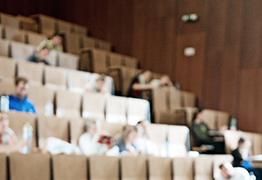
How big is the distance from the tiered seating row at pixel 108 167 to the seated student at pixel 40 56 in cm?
50

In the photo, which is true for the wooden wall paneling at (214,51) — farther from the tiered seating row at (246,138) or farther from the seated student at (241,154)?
the seated student at (241,154)

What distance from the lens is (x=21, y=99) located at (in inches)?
30.4

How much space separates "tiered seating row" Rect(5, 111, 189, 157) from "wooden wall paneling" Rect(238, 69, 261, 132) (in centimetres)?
40

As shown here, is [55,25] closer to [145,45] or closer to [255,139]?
[145,45]

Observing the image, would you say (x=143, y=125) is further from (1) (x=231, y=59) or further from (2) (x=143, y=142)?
(1) (x=231, y=59)

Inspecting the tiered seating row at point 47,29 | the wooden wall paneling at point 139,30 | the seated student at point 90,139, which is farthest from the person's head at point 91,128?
the wooden wall paneling at point 139,30

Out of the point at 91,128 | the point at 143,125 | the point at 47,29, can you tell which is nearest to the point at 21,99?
the point at 91,128

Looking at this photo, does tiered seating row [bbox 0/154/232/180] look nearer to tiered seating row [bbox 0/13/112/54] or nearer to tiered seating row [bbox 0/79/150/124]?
tiered seating row [bbox 0/79/150/124]

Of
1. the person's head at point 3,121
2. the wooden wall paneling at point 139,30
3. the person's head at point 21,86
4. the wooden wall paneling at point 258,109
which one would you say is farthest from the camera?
the wooden wall paneling at point 139,30

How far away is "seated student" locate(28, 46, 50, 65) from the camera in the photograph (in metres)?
1.01

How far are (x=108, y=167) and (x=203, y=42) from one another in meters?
0.88

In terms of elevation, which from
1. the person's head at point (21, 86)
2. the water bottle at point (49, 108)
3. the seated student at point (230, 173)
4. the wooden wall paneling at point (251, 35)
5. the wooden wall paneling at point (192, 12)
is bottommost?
the seated student at point (230, 173)

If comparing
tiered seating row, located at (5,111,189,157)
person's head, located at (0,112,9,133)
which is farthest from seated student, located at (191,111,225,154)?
person's head, located at (0,112,9,133)

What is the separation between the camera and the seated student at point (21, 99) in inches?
29.6
